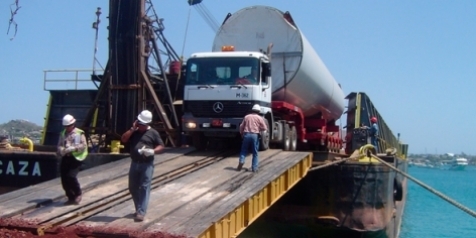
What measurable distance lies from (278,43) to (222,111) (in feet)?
11.7

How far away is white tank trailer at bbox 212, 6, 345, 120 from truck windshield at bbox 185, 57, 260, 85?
2367mm

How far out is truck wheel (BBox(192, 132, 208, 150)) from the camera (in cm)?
1454

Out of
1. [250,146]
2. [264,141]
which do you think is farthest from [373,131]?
[250,146]

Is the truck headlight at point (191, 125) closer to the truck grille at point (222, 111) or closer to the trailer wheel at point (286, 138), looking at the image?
the truck grille at point (222, 111)

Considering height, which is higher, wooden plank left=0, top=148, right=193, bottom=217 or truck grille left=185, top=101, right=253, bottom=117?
truck grille left=185, top=101, right=253, bottom=117

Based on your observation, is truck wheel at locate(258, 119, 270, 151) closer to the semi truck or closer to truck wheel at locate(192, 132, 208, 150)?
the semi truck

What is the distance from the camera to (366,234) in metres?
14.1

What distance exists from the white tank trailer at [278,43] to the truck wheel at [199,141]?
2855mm

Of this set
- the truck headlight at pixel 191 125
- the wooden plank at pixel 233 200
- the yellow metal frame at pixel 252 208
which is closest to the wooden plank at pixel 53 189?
the truck headlight at pixel 191 125

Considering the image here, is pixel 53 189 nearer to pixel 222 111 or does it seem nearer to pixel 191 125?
pixel 191 125

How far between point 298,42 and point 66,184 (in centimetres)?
957

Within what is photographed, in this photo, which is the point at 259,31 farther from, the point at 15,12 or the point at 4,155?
the point at 15,12

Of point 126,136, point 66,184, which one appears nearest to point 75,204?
point 66,184

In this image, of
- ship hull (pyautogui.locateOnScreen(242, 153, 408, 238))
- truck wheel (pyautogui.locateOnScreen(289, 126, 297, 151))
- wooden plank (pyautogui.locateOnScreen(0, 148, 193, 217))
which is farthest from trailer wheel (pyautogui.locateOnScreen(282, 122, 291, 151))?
wooden plank (pyautogui.locateOnScreen(0, 148, 193, 217))
